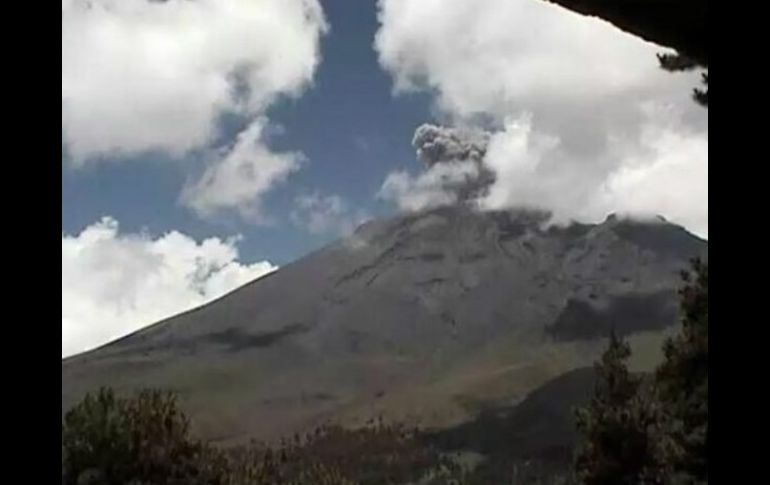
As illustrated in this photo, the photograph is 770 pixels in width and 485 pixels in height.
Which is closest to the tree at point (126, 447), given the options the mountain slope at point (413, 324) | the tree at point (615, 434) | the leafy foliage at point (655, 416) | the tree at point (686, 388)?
the tree at point (615, 434)

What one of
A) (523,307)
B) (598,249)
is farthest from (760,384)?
(598,249)

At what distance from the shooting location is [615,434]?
1379cm

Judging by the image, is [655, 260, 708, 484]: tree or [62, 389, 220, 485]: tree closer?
[655, 260, 708, 484]: tree

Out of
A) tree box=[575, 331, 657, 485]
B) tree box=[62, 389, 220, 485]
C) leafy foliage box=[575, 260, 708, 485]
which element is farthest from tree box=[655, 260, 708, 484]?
tree box=[62, 389, 220, 485]

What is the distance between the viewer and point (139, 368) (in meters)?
71.4

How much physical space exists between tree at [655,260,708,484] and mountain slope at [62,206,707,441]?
176 feet

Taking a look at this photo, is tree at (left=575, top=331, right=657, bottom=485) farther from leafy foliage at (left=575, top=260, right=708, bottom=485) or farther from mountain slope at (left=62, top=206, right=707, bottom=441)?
mountain slope at (left=62, top=206, right=707, bottom=441)

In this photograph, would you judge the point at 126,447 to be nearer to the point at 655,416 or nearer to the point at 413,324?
the point at 655,416

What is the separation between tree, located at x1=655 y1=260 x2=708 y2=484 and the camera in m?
10.2

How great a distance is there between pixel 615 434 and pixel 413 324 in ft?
235

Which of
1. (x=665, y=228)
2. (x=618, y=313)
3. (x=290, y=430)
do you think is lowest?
(x=290, y=430)

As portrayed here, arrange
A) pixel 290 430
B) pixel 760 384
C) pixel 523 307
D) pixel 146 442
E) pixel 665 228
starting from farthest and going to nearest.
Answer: pixel 665 228 → pixel 523 307 → pixel 290 430 → pixel 146 442 → pixel 760 384
